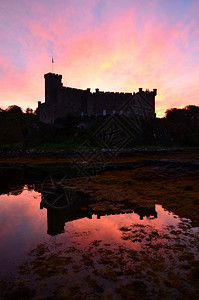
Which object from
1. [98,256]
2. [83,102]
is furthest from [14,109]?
[98,256]

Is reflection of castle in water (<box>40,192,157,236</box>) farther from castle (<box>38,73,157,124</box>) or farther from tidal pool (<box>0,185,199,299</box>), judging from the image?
castle (<box>38,73,157,124</box>)

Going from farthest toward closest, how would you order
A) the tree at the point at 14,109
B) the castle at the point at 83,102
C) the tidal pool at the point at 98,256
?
the tree at the point at 14,109
the castle at the point at 83,102
the tidal pool at the point at 98,256

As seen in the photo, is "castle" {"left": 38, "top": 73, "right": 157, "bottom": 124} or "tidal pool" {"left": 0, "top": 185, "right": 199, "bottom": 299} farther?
"castle" {"left": 38, "top": 73, "right": 157, "bottom": 124}

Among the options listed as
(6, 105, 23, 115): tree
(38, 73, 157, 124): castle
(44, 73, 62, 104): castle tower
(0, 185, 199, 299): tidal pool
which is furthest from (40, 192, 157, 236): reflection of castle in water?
(6, 105, 23, 115): tree

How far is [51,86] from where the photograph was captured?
2496 inches

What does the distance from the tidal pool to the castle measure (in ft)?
175

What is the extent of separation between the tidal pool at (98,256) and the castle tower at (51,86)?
190 ft

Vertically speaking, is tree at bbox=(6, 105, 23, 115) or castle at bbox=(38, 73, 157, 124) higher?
tree at bbox=(6, 105, 23, 115)

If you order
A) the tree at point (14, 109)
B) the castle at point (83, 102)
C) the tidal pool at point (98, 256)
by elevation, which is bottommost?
the tidal pool at point (98, 256)

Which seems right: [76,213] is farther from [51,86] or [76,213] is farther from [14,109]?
[14,109]

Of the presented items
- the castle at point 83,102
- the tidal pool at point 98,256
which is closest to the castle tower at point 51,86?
the castle at point 83,102

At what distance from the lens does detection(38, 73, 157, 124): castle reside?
61.8 m

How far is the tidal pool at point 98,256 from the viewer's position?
469 cm

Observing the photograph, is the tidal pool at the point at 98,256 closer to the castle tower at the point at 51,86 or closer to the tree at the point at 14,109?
the castle tower at the point at 51,86
